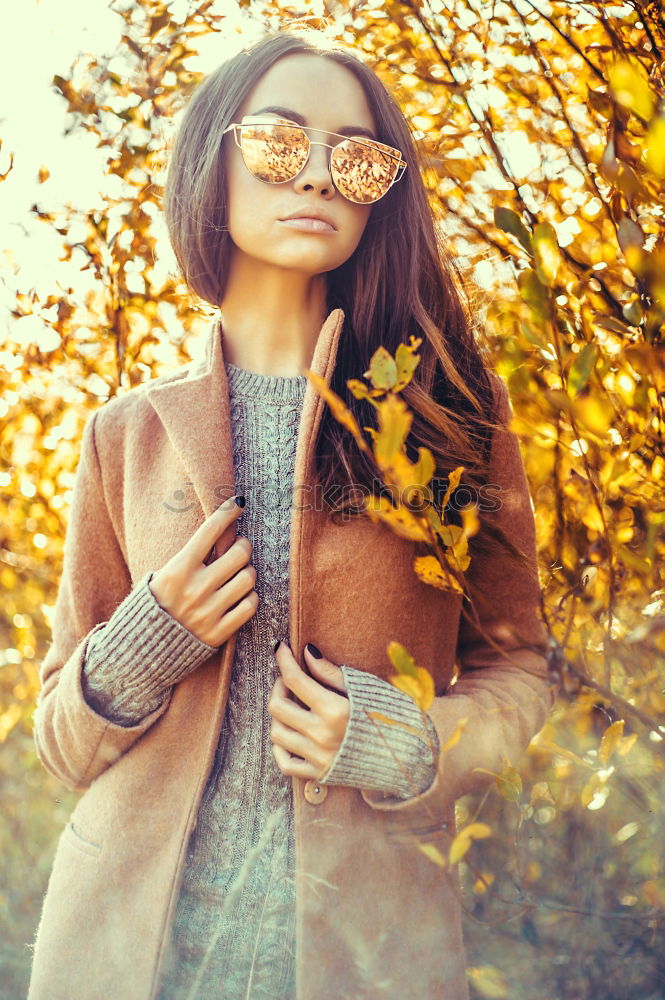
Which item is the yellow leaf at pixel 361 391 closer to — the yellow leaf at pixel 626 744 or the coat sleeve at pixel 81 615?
the yellow leaf at pixel 626 744

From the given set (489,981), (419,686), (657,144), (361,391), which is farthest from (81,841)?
(657,144)

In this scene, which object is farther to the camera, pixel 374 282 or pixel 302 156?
pixel 374 282

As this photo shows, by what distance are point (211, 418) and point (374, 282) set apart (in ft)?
1.32

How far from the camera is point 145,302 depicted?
2172 millimetres

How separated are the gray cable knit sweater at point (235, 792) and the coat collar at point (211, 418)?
15 centimetres

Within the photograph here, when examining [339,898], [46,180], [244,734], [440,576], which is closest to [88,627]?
[244,734]

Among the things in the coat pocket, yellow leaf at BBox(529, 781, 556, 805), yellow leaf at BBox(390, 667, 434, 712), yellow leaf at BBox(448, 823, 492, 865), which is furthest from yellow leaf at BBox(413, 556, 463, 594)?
yellow leaf at BBox(529, 781, 556, 805)

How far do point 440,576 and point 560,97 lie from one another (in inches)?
36.6

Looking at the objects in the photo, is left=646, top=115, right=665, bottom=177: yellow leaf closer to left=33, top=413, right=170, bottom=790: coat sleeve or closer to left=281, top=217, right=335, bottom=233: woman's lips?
left=281, top=217, right=335, bottom=233: woman's lips

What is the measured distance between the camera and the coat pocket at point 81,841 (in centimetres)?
138

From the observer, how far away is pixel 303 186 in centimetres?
137

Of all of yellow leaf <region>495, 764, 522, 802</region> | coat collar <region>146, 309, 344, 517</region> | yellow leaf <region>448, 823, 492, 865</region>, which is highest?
coat collar <region>146, 309, 344, 517</region>

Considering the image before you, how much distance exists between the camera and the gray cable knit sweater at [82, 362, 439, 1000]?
131 centimetres

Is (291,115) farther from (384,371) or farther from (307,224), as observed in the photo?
(384,371)
